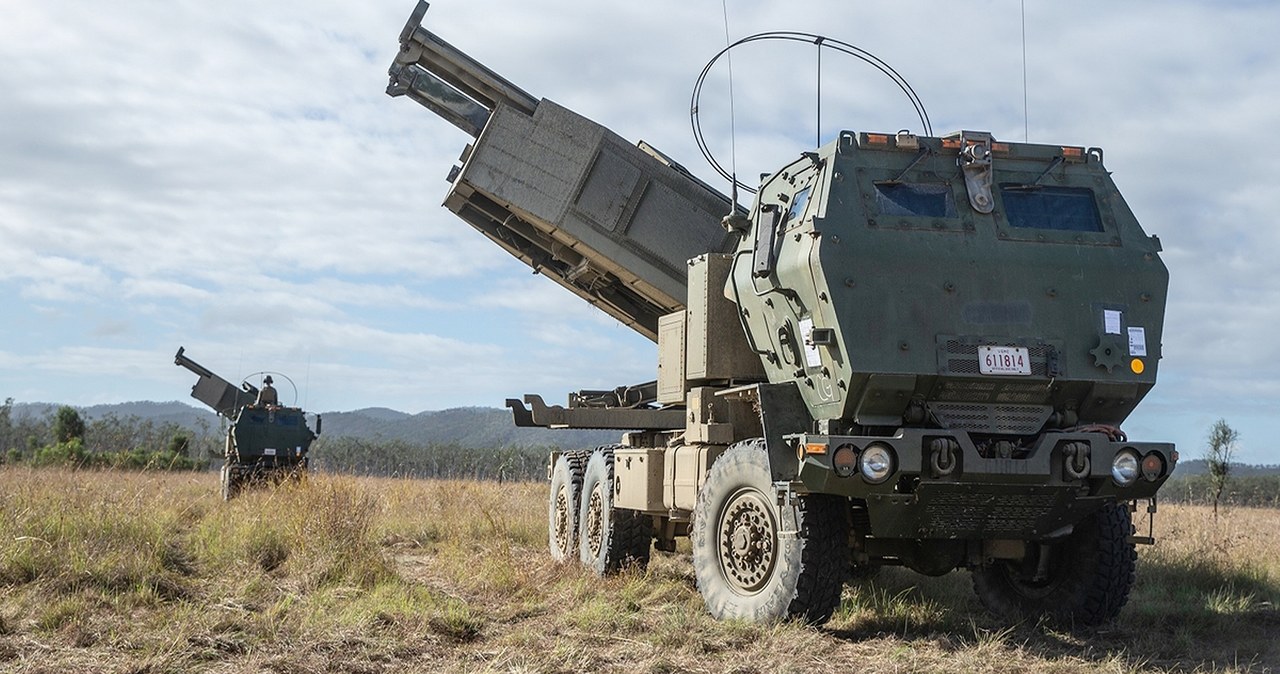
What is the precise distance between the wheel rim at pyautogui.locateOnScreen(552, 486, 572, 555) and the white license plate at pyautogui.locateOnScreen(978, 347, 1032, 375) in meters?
5.79

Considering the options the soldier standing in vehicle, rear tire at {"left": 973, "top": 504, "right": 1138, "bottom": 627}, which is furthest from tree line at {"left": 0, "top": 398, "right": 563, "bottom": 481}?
rear tire at {"left": 973, "top": 504, "right": 1138, "bottom": 627}

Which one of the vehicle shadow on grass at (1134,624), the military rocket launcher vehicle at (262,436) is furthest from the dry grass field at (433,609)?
the military rocket launcher vehicle at (262,436)

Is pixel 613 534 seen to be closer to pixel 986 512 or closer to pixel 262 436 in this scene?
pixel 986 512

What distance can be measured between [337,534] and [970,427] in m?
5.24

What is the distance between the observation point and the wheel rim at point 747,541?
756cm

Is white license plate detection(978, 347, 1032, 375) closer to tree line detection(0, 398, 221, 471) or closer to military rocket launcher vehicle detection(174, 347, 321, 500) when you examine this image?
military rocket launcher vehicle detection(174, 347, 321, 500)

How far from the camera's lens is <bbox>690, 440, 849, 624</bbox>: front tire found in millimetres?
7180

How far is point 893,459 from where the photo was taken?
6.88 m

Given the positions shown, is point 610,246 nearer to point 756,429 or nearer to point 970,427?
point 756,429

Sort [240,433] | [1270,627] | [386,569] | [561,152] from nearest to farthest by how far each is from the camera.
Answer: [1270,627]
[386,569]
[561,152]
[240,433]

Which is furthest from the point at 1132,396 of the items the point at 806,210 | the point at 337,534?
the point at 337,534

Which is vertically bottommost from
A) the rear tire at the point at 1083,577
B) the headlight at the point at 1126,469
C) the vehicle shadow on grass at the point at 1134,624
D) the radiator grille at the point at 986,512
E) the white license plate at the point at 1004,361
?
the vehicle shadow on grass at the point at 1134,624

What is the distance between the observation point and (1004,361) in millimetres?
7246

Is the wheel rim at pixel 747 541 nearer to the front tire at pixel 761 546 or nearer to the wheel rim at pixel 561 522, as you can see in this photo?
the front tire at pixel 761 546
